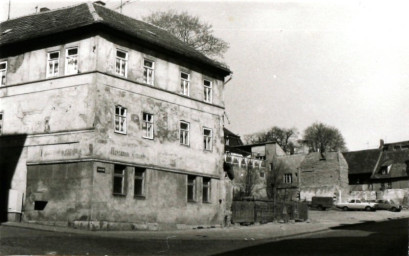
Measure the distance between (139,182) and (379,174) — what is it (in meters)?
57.5

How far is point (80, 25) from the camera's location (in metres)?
25.0

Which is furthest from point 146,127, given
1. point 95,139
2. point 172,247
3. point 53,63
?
point 172,247

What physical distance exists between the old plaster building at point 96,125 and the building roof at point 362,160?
53.6 metres

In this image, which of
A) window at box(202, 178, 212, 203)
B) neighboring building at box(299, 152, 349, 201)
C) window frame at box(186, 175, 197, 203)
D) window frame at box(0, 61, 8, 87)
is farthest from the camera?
neighboring building at box(299, 152, 349, 201)

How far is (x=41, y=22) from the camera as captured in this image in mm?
28219

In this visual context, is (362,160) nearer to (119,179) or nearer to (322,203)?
(322,203)

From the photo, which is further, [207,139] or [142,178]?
[207,139]

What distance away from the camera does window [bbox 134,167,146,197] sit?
26.2m

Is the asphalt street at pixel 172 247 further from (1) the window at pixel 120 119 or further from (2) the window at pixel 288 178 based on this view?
(2) the window at pixel 288 178

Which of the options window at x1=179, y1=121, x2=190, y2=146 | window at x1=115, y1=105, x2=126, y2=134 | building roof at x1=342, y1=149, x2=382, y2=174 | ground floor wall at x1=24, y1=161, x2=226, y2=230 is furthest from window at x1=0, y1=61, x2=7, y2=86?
building roof at x1=342, y1=149, x2=382, y2=174

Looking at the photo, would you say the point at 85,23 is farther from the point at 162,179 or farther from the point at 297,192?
the point at 297,192

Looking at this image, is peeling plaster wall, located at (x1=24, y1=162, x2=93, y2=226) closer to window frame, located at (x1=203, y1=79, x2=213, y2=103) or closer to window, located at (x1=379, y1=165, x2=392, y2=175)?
window frame, located at (x1=203, y1=79, x2=213, y2=103)

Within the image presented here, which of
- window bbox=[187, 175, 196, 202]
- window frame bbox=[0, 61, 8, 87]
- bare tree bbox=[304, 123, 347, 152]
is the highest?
bare tree bbox=[304, 123, 347, 152]

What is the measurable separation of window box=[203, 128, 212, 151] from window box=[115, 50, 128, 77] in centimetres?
731
